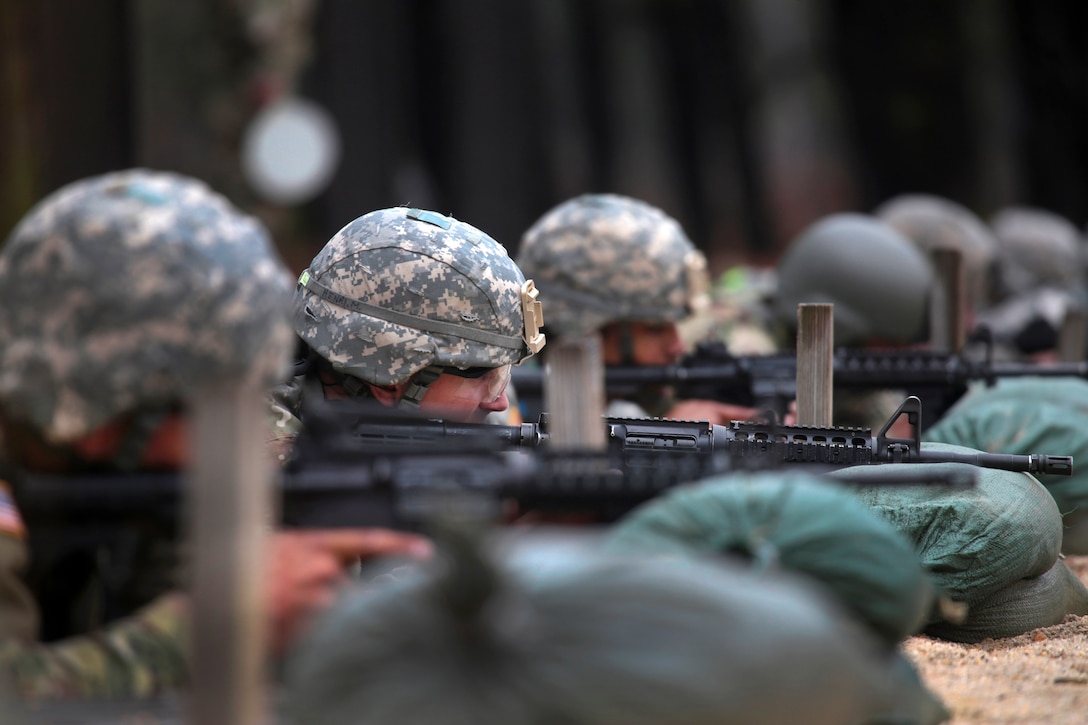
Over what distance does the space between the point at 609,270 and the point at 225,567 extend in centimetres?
471

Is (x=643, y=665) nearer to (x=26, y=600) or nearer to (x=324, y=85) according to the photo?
(x=26, y=600)

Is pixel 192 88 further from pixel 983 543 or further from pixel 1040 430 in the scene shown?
pixel 983 543

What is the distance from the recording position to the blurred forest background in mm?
20094

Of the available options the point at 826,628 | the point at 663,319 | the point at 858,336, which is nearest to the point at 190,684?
the point at 826,628

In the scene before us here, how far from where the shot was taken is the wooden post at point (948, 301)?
8.54m

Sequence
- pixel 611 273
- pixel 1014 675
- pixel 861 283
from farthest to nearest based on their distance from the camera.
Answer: pixel 861 283
pixel 611 273
pixel 1014 675

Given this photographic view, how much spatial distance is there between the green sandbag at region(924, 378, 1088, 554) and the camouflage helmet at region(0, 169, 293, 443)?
409 centimetres

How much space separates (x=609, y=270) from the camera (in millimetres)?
7262

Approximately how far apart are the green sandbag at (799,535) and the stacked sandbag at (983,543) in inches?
64.6

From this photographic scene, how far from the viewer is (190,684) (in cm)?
271

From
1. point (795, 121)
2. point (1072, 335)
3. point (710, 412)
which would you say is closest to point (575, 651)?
point (710, 412)

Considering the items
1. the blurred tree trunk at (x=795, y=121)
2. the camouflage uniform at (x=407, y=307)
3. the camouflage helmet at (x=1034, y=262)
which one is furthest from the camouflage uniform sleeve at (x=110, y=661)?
the blurred tree trunk at (x=795, y=121)

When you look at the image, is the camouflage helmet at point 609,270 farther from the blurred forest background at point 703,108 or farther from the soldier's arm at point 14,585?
the blurred forest background at point 703,108

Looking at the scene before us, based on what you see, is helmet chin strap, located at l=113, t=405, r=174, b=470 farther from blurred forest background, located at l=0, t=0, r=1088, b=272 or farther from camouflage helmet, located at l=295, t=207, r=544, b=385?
blurred forest background, located at l=0, t=0, r=1088, b=272
